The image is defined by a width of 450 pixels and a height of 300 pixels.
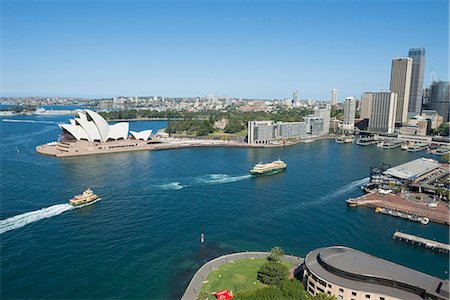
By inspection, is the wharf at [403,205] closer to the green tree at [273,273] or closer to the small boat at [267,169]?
the small boat at [267,169]

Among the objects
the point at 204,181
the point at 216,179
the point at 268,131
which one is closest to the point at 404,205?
the point at 216,179

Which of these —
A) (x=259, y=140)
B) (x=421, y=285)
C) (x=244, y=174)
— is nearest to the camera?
(x=421, y=285)

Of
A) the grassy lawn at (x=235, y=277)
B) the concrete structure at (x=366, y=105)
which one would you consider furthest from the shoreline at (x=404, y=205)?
the concrete structure at (x=366, y=105)

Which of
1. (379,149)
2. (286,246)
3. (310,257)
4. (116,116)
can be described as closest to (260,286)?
(310,257)

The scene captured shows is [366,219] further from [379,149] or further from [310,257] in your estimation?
[379,149]

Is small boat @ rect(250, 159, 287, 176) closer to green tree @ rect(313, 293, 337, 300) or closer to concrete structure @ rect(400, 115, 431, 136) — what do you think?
green tree @ rect(313, 293, 337, 300)

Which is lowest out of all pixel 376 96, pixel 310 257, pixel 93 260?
pixel 93 260
